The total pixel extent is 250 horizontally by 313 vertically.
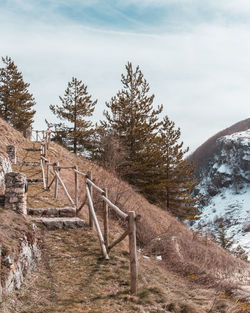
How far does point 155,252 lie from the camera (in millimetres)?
7516

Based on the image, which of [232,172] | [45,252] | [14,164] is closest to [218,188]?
[232,172]

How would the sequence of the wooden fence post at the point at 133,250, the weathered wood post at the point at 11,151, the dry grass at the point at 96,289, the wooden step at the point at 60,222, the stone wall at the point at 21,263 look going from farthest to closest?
the weathered wood post at the point at 11,151
the wooden step at the point at 60,222
the wooden fence post at the point at 133,250
the dry grass at the point at 96,289
the stone wall at the point at 21,263

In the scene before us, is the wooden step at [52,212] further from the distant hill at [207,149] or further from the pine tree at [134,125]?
the distant hill at [207,149]

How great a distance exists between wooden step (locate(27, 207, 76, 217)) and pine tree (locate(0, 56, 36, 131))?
21.0m

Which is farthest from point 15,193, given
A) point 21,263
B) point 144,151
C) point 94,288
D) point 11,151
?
point 144,151

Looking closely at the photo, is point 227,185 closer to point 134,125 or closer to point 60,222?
point 134,125

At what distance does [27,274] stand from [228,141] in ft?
275

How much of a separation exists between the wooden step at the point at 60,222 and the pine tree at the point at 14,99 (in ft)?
71.2

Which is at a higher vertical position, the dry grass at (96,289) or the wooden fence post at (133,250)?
the wooden fence post at (133,250)

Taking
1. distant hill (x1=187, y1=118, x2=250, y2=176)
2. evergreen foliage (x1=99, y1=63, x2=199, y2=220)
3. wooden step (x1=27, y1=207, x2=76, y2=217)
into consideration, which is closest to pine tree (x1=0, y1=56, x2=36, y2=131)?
evergreen foliage (x1=99, y1=63, x2=199, y2=220)

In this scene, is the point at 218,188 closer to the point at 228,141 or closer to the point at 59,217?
the point at 228,141

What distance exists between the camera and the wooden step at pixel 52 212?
7102mm

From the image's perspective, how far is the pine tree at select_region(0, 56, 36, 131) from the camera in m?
25.8

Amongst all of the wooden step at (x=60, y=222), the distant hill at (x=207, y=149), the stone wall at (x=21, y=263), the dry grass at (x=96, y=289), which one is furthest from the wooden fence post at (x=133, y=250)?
the distant hill at (x=207, y=149)
